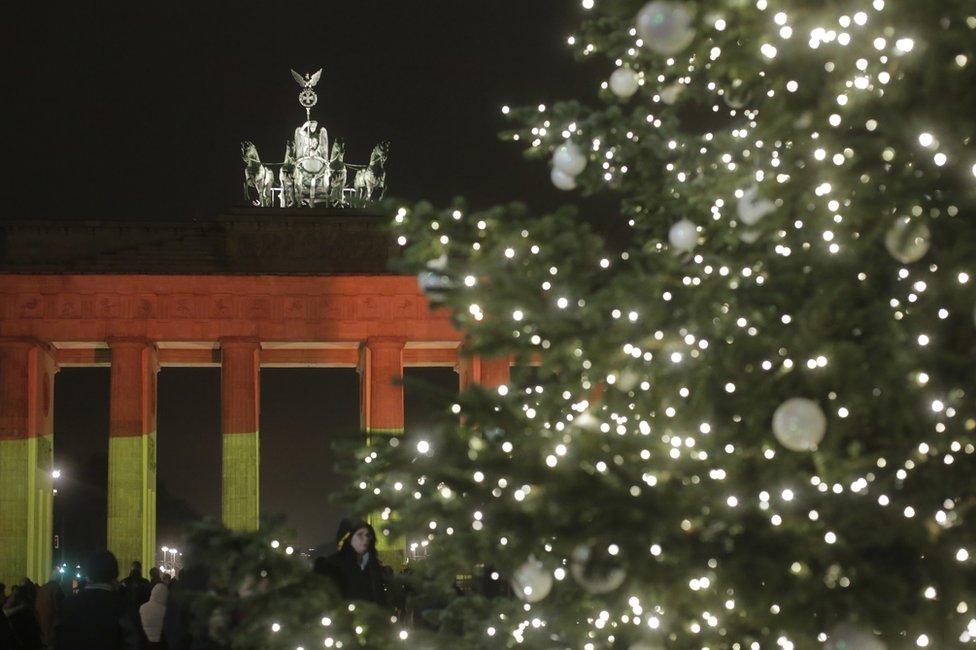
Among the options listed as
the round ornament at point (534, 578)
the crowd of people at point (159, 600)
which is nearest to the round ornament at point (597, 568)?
the round ornament at point (534, 578)

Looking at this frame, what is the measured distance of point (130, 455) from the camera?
49219mm

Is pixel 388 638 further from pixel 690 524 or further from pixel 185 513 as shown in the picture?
pixel 185 513

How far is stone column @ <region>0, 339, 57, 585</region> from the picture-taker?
4725 cm

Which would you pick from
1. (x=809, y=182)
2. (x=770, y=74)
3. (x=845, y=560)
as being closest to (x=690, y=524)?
(x=845, y=560)

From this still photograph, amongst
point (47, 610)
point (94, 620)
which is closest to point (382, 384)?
point (47, 610)

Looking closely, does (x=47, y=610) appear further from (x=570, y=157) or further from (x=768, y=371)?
(x=768, y=371)

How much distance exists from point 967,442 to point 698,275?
5.83 feet

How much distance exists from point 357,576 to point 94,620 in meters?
2.20

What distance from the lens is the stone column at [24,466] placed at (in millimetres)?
47250

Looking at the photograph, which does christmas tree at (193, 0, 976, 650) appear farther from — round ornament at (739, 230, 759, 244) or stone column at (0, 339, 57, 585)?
stone column at (0, 339, 57, 585)

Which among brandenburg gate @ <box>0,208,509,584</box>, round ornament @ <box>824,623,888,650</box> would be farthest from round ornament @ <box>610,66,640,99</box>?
brandenburg gate @ <box>0,208,509,584</box>

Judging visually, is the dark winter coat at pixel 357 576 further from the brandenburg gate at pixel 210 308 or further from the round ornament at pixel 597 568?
the brandenburg gate at pixel 210 308

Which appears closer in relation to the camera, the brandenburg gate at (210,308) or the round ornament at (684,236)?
the round ornament at (684,236)

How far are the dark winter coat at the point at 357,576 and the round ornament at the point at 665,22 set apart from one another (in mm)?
5100
